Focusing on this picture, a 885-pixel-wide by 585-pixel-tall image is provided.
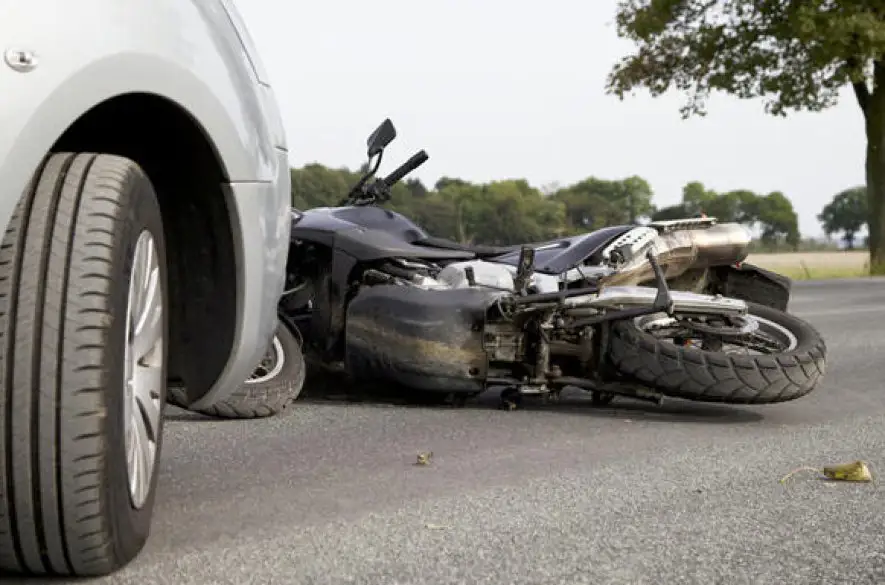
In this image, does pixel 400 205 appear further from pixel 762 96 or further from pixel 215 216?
pixel 762 96

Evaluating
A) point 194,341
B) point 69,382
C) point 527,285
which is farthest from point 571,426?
point 69,382

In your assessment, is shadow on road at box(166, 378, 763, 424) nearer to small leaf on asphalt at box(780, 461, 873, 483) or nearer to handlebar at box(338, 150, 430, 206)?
handlebar at box(338, 150, 430, 206)

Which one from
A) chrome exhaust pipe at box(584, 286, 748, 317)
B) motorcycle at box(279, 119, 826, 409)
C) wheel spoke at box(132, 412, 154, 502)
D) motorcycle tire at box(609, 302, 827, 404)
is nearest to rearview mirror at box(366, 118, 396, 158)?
motorcycle at box(279, 119, 826, 409)

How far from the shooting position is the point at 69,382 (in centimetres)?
266

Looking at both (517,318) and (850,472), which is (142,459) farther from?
(517,318)

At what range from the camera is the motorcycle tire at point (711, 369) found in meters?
5.75

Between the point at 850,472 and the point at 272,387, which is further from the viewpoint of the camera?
the point at 272,387

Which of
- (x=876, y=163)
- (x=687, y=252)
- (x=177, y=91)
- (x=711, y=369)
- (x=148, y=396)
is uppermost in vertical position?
(x=876, y=163)

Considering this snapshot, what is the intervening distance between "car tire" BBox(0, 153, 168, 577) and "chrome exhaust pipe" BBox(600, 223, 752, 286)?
150 inches

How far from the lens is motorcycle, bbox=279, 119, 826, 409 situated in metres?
5.91

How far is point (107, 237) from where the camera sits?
9.15 ft

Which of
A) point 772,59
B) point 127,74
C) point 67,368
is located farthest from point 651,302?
point 772,59

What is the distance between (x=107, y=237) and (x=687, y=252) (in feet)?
15.4

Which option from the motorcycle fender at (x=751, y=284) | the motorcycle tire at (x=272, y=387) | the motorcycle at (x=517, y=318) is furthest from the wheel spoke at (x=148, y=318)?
the motorcycle fender at (x=751, y=284)
